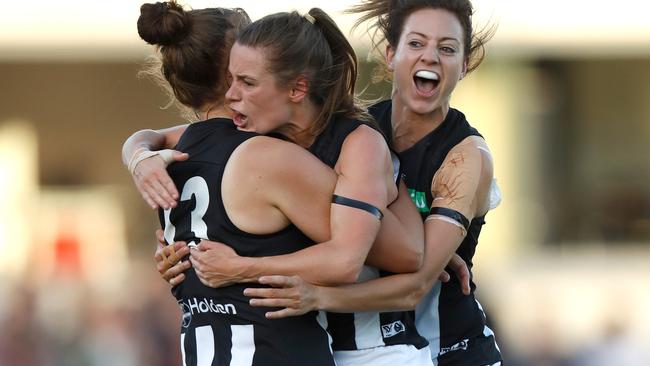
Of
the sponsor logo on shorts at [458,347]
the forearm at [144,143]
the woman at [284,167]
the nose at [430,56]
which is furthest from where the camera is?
the sponsor logo on shorts at [458,347]

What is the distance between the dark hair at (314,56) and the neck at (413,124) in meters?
0.40

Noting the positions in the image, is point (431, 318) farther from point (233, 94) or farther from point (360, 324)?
point (233, 94)

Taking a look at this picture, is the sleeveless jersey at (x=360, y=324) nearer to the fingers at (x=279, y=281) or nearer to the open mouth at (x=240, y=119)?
the open mouth at (x=240, y=119)

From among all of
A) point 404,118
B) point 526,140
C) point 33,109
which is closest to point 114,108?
point 33,109

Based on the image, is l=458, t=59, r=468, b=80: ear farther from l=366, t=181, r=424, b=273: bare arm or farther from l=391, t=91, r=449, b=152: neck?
l=366, t=181, r=424, b=273: bare arm

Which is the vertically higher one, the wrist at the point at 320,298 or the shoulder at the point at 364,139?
the shoulder at the point at 364,139

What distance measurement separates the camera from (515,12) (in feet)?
39.2

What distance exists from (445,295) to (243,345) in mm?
873

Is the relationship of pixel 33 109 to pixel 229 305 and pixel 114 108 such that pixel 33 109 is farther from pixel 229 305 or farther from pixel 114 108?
pixel 229 305

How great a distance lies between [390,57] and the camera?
13.2 feet

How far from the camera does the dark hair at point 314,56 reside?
3.32 metres

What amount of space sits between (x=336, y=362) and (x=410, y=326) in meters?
0.30

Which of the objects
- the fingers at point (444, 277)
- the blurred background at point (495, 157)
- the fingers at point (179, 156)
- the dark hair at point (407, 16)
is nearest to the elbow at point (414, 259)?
the fingers at point (444, 277)

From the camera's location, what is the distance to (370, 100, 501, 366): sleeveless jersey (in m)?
3.81
